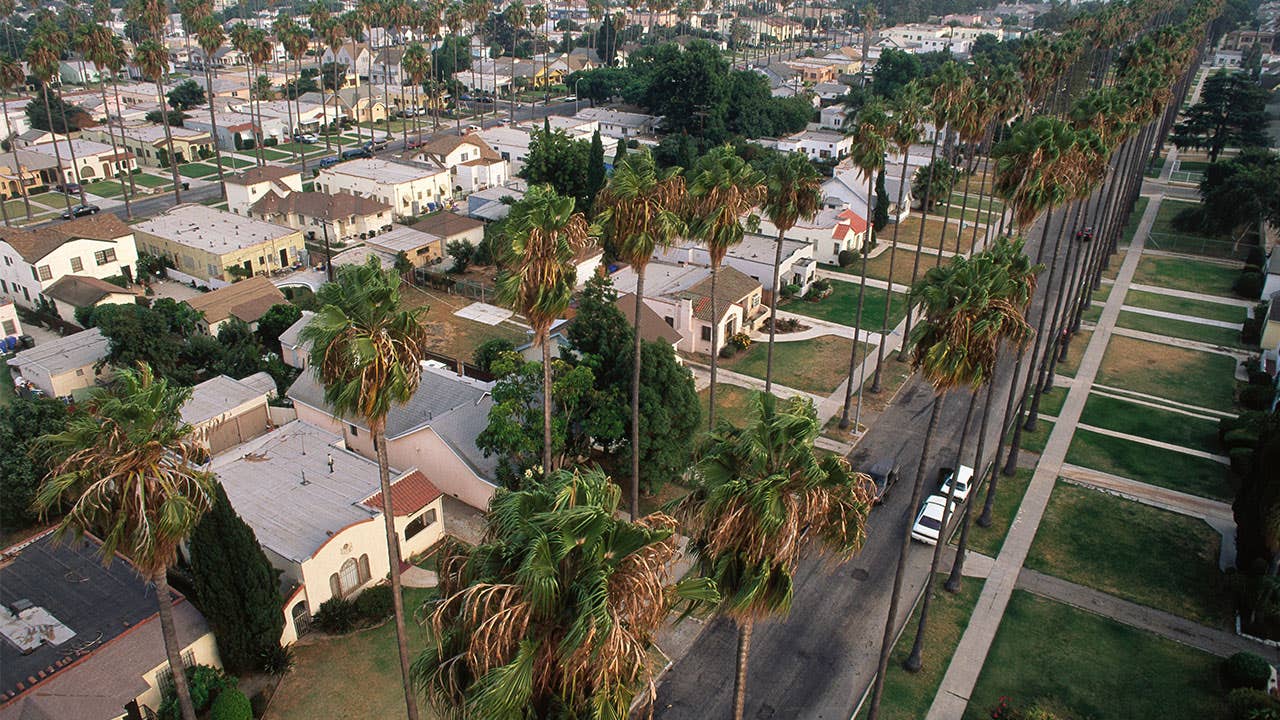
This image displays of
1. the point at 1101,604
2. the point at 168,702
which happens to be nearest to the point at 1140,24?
the point at 1101,604

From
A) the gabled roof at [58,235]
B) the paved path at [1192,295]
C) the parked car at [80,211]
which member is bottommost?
the paved path at [1192,295]

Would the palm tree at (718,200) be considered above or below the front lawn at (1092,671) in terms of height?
above

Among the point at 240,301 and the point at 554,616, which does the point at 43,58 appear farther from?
the point at 554,616

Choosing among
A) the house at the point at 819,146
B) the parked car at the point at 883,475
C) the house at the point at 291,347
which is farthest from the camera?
the house at the point at 819,146

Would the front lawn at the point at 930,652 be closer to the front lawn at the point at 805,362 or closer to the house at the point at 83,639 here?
the front lawn at the point at 805,362

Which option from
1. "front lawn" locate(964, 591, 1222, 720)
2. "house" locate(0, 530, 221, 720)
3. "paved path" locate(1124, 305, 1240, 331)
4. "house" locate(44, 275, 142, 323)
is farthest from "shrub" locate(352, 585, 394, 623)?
"paved path" locate(1124, 305, 1240, 331)

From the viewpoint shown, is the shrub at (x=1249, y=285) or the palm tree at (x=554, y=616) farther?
the shrub at (x=1249, y=285)

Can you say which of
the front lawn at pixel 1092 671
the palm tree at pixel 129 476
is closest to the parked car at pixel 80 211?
the palm tree at pixel 129 476
